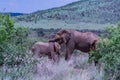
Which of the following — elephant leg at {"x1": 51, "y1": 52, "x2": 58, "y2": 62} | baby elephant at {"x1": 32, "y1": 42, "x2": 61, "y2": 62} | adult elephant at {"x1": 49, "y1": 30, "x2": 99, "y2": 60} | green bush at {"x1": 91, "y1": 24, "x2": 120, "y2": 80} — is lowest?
elephant leg at {"x1": 51, "y1": 52, "x2": 58, "y2": 62}

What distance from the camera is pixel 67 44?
1780cm

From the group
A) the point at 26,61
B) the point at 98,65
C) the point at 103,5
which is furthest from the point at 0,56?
the point at 103,5

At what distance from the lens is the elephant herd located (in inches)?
677

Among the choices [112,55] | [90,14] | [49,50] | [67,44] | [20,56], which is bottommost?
[90,14]

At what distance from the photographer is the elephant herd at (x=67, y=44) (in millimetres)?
17203

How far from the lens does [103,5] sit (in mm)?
74312

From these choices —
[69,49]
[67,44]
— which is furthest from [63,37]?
[69,49]

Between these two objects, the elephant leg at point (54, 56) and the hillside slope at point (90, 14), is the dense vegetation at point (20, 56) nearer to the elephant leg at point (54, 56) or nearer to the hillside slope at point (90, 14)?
the elephant leg at point (54, 56)

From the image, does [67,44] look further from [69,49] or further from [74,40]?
[74,40]

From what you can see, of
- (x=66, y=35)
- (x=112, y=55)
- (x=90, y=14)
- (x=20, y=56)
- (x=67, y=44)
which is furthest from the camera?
(x=90, y=14)

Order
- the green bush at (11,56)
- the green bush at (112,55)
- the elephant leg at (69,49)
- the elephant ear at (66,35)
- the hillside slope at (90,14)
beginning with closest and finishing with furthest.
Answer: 1. the green bush at (11,56)
2. the green bush at (112,55)
3. the elephant ear at (66,35)
4. the elephant leg at (69,49)
5. the hillside slope at (90,14)

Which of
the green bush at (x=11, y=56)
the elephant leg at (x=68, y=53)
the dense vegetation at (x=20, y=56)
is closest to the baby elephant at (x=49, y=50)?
the elephant leg at (x=68, y=53)

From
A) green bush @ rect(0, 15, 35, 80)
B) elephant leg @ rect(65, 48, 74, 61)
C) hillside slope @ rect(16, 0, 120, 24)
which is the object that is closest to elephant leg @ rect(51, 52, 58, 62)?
elephant leg @ rect(65, 48, 74, 61)

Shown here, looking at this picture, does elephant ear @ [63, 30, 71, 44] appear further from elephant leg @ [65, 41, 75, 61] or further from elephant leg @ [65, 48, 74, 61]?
elephant leg @ [65, 48, 74, 61]
